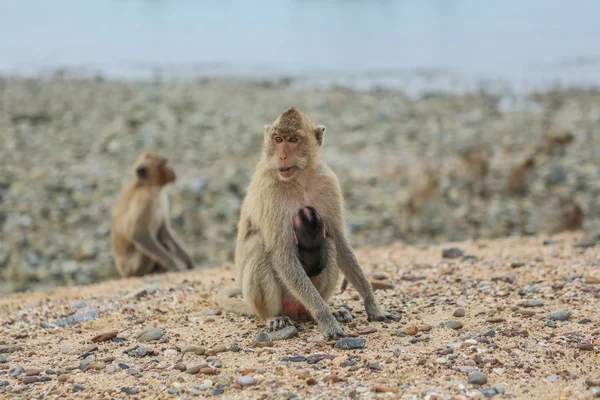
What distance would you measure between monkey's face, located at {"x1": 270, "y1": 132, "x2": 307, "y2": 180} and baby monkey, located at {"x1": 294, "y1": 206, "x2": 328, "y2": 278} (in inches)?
14.5

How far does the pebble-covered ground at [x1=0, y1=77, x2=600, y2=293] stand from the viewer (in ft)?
44.4

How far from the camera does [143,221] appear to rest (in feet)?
35.5

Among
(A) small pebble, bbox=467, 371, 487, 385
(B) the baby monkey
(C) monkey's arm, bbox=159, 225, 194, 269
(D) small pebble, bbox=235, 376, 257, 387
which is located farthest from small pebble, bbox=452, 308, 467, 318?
(C) monkey's arm, bbox=159, 225, 194, 269

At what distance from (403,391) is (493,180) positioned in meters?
11.8

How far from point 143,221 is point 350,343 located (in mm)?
6163

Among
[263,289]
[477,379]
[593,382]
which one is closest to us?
[593,382]

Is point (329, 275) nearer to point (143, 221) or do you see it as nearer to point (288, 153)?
point (288, 153)

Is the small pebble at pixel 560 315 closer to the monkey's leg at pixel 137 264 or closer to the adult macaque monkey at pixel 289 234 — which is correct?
the adult macaque monkey at pixel 289 234

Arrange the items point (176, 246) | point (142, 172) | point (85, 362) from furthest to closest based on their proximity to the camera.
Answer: point (176, 246)
point (142, 172)
point (85, 362)

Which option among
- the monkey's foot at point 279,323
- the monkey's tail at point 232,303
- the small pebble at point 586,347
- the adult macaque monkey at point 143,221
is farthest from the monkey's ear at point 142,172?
the small pebble at point 586,347

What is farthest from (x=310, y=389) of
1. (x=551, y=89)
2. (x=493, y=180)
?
(x=551, y=89)

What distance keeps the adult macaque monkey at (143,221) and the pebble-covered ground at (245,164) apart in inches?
64.8

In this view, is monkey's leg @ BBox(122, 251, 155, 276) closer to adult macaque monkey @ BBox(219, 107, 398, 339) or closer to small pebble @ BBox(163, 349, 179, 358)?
adult macaque monkey @ BBox(219, 107, 398, 339)

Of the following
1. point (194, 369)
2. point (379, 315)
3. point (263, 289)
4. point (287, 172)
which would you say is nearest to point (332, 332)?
point (379, 315)
